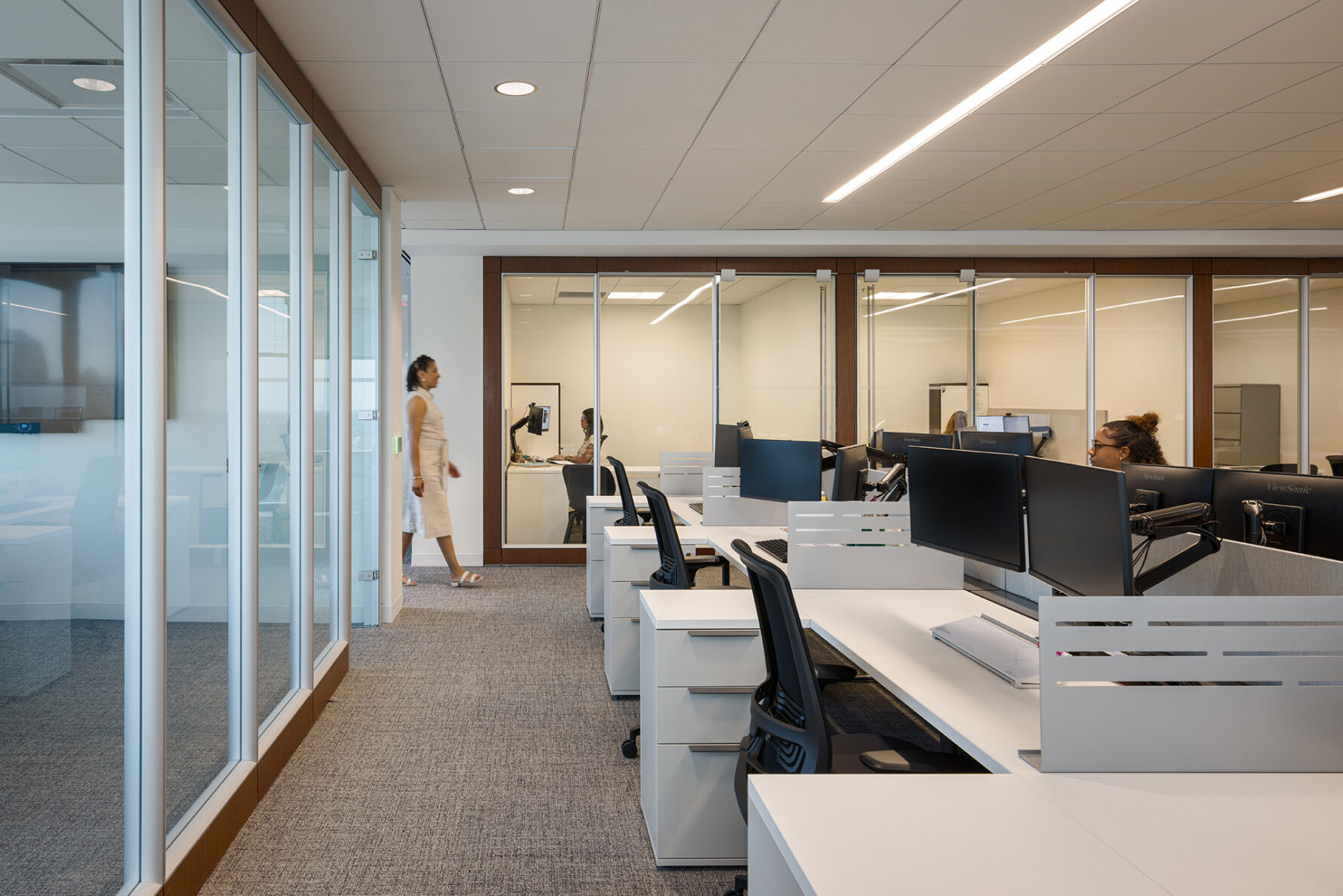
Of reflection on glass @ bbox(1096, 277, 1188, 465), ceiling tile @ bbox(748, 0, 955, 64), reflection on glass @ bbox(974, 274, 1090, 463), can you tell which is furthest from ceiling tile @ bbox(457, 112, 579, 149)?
Result: reflection on glass @ bbox(1096, 277, 1188, 465)

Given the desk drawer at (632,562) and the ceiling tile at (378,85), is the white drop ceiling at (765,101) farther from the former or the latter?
the desk drawer at (632,562)

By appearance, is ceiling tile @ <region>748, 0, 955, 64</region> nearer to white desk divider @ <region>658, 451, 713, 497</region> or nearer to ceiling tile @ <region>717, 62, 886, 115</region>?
ceiling tile @ <region>717, 62, 886, 115</region>

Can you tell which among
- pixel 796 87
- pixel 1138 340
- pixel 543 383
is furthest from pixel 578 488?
pixel 1138 340

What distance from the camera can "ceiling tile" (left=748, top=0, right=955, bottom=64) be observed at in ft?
9.14

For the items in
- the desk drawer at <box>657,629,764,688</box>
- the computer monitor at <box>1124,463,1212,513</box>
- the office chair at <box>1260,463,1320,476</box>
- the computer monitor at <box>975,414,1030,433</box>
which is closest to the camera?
the desk drawer at <box>657,629,764,688</box>

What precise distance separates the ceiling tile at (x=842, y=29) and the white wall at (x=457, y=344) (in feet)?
13.6

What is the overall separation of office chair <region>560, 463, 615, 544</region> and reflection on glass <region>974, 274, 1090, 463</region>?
10.5ft

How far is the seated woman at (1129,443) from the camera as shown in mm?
3963

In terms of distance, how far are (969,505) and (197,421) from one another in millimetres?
2072

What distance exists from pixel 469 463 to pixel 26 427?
548cm

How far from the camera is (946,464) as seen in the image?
2451 mm

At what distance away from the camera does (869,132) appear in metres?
4.07

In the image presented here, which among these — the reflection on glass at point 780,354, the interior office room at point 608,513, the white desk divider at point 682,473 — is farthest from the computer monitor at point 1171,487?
the reflection on glass at point 780,354

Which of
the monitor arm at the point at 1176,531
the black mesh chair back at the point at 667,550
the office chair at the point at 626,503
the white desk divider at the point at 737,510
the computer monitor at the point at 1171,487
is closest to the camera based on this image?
the monitor arm at the point at 1176,531
